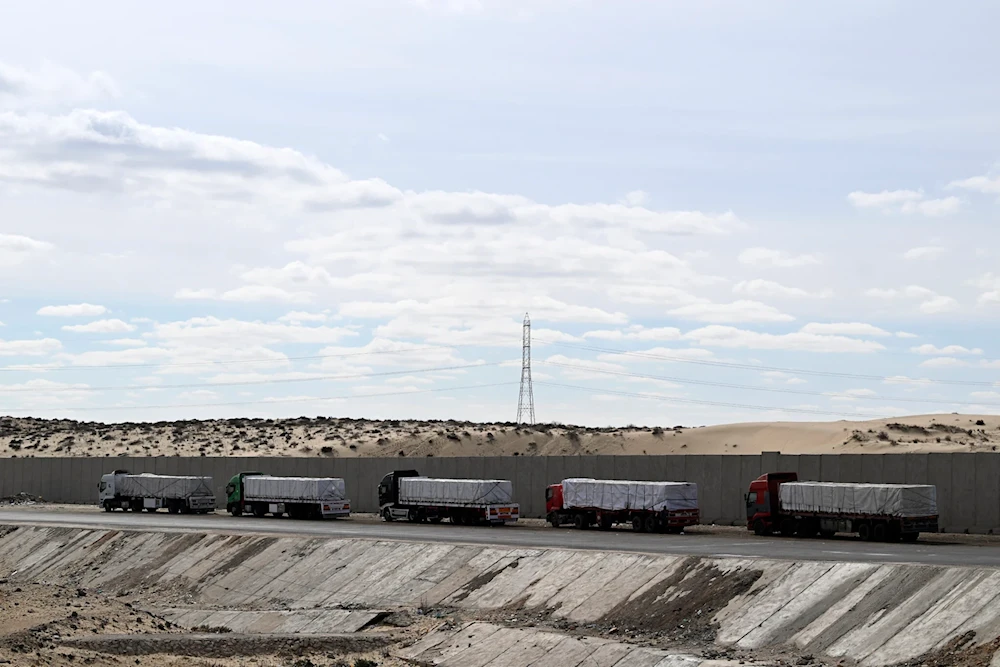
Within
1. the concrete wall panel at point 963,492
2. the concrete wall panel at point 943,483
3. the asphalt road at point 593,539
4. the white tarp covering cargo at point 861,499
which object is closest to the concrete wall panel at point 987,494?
the concrete wall panel at point 963,492

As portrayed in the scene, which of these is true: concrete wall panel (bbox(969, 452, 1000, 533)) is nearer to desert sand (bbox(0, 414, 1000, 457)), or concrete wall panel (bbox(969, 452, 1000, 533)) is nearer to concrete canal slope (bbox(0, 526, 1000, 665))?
concrete canal slope (bbox(0, 526, 1000, 665))

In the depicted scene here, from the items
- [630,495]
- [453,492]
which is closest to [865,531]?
[630,495]

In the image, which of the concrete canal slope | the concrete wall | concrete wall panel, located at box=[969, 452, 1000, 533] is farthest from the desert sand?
the concrete canal slope

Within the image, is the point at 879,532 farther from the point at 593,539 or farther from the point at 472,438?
the point at 472,438

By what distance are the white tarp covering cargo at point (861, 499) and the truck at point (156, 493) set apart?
42373 millimetres

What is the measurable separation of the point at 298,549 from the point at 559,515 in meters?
Result: 14.7

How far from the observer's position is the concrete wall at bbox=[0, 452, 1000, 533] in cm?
5525

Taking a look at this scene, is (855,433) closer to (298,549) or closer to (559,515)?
(559,515)

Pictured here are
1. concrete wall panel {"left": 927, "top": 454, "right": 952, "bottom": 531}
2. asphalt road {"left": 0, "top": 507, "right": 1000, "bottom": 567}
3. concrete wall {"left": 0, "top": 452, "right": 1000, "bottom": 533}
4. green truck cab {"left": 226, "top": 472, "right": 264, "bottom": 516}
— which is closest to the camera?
asphalt road {"left": 0, "top": 507, "right": 1000, "bottom": 567}

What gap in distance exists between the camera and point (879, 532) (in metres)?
50.8

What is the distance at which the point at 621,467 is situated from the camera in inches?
2694

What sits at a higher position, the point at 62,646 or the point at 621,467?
the point at 621,467

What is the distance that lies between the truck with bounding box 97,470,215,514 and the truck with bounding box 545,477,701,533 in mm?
29461

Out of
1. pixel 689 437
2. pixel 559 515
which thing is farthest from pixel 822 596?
pixel 689 437
